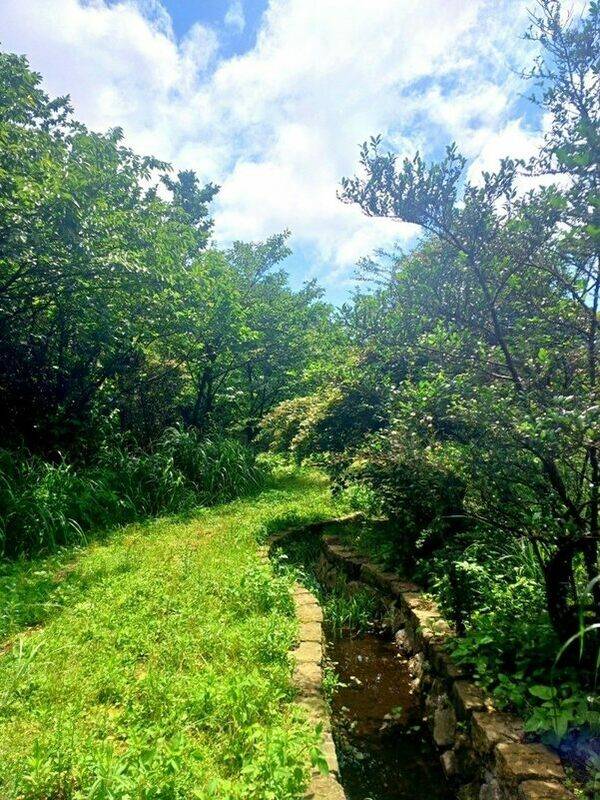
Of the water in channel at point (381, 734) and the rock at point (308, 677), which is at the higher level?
the rock at point (308, 677)

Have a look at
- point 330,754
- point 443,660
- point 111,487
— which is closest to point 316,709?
point 330,754

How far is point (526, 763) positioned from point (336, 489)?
3.87 metres

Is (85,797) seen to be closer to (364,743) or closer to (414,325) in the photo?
(364,743)

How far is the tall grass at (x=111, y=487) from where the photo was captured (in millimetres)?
5988

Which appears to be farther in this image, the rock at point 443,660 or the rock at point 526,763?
the rock at point 443,660

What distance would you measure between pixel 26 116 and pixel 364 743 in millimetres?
8930

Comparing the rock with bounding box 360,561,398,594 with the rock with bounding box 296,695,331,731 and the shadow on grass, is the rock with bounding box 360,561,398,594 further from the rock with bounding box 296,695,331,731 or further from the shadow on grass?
the rock with bounding box 296,695,331,731

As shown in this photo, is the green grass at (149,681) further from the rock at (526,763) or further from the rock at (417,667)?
the rock at (417,667)

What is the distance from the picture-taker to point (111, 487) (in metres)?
7.71

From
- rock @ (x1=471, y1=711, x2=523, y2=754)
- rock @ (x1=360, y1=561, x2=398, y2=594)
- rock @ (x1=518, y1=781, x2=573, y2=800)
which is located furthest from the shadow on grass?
rock @ (x1=518, y1=781, x2=573, y2=800)

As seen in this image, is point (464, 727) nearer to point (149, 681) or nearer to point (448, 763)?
point (448, 763)

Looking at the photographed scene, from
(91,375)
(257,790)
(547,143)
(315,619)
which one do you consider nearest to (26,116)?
(91,375)

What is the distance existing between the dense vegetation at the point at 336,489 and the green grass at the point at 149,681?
0.02 metres

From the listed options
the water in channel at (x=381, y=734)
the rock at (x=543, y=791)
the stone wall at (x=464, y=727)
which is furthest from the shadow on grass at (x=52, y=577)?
the rock at (x=543, y=791)
